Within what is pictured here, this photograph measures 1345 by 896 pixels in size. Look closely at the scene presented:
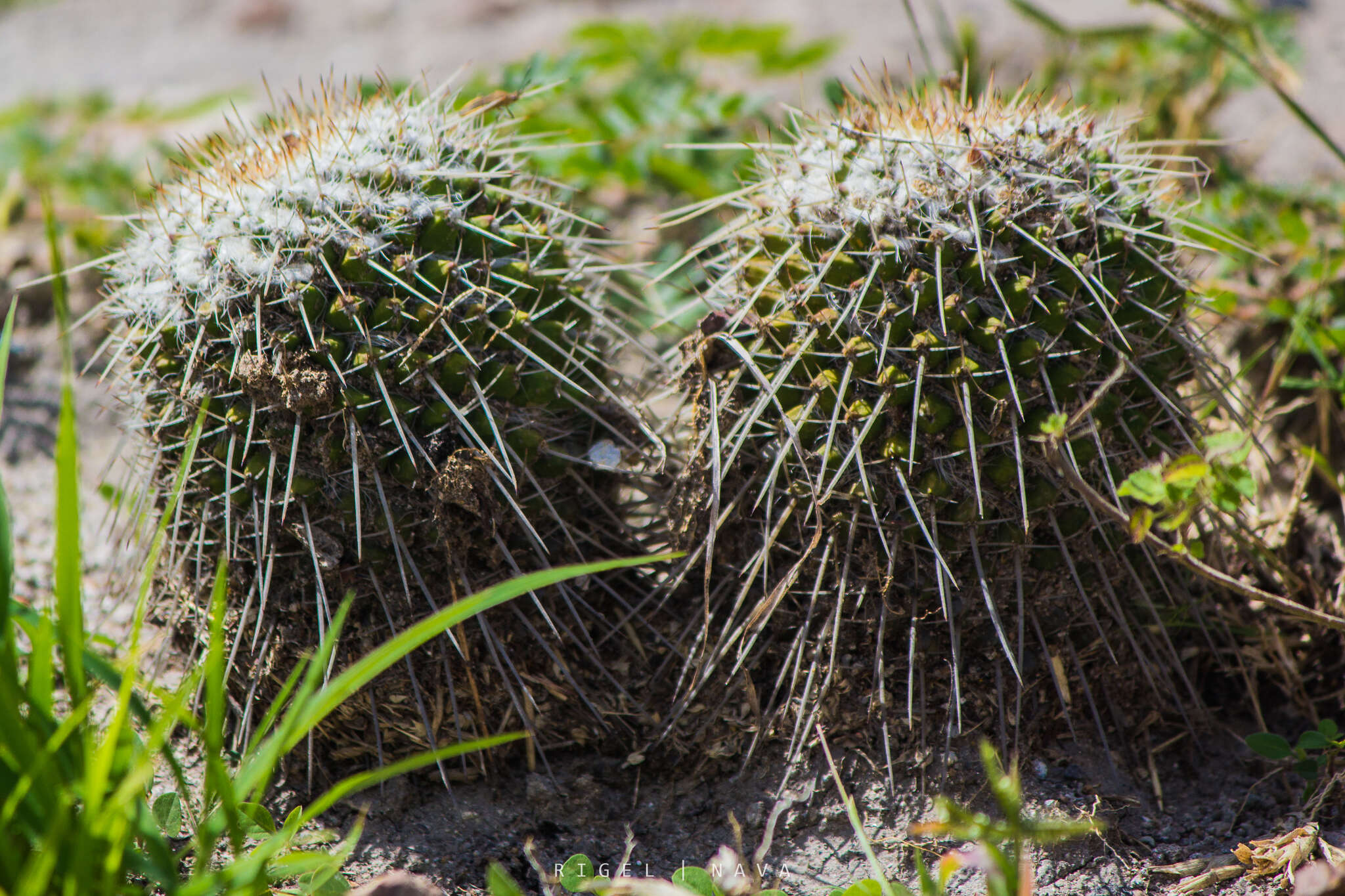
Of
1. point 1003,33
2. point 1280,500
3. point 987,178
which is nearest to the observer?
point 987,178

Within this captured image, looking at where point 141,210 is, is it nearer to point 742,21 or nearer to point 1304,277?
point 1304,277

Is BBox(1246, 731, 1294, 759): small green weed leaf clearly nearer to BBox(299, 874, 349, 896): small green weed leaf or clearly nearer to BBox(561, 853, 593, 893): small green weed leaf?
BBox(561, 853, 593, 893): small green weed leaf

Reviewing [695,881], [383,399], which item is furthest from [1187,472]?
[383,399]

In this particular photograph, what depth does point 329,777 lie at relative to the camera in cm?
182

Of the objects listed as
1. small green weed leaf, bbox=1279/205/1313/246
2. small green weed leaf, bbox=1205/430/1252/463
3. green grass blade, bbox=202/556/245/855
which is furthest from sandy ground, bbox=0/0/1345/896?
small green weed leaf, bbox=1279/205/1313/246

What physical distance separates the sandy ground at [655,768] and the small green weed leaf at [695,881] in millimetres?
149

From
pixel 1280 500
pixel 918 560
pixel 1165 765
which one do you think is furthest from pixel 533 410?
pixel 1280 500

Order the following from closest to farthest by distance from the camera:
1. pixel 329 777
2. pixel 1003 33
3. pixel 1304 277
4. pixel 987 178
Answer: pixel 987 178, pixel 329 777, pixel 1304 277, pixel 1003 33

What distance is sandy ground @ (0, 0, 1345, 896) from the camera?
1.65m

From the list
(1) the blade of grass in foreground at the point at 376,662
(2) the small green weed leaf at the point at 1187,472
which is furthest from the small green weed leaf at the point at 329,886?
(2) the small green weed leaf at the point at 1187,472

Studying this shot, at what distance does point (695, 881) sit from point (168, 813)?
817 millimetres

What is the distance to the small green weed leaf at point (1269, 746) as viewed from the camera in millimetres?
1676

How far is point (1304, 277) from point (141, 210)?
246 cm

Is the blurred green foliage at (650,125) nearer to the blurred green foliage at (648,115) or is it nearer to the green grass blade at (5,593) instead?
the blurred green foliage at (648,115)
